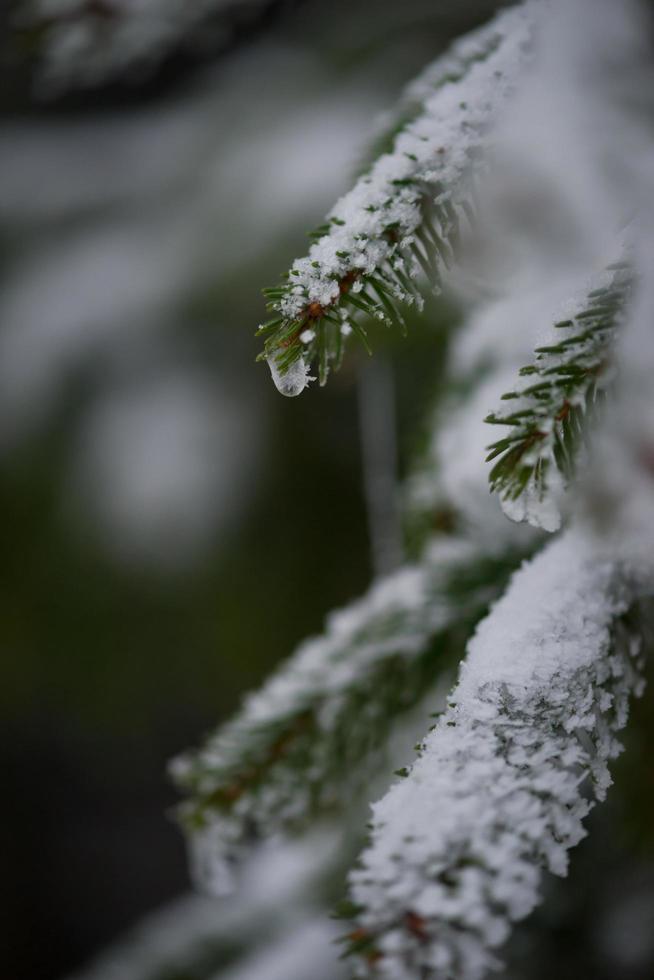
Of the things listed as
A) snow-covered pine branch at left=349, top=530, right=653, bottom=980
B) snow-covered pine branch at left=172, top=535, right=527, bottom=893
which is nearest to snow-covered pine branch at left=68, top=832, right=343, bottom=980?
snow-covered pine branch at left=172, top=535, right=527, bottom=893

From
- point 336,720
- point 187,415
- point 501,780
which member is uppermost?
point 187,415

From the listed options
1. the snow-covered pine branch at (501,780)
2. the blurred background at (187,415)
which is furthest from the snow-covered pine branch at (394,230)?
the blurred background at (187,415)

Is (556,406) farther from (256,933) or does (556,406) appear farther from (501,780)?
(256,933)

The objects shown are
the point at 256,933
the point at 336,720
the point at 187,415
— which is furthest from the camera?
the point at 187,415

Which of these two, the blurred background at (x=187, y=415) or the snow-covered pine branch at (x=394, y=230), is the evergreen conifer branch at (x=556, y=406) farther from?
the blurred background at (x=187, y=415)

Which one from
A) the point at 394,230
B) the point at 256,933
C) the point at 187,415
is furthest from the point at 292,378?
the point at 187,415

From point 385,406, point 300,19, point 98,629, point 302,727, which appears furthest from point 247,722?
point 300,19

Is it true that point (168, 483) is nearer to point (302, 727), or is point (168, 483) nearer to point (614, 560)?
point (302, 727)
